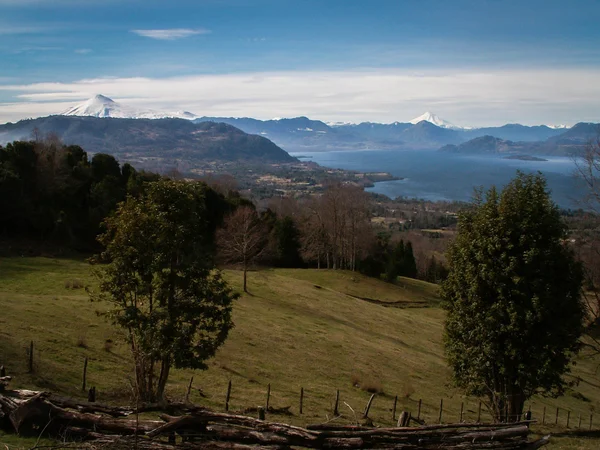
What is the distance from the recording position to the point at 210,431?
9.77 meters

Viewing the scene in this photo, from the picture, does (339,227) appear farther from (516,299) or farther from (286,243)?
(516,299)

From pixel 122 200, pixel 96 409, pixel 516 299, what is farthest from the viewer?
pixel 122 200

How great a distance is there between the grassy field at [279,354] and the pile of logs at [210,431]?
2.74ft

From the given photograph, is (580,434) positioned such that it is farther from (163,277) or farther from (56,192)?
(56,192)

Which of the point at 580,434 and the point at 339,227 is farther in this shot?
the point at 339,227

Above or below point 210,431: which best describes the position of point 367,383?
below

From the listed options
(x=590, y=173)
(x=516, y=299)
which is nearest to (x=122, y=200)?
(x=516, y=299)

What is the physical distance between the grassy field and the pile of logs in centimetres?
84

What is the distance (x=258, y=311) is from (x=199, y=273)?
2114cm

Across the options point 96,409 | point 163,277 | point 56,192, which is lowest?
point 96,409

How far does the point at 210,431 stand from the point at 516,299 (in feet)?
40.9

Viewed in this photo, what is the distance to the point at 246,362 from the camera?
24.0 m

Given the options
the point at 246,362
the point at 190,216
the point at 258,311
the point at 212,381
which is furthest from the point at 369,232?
the point at 190,216

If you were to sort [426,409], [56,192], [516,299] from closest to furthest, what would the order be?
[516,299], [426,409], [56,192]
